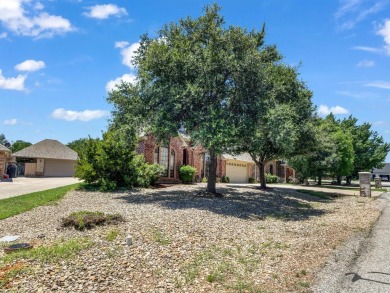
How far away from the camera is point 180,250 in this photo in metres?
7.40

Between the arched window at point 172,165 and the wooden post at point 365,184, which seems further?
the arched window at point 172,165

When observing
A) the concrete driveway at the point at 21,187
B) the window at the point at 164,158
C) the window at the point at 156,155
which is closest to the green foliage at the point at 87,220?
the concrete driveway at the point at 21,187

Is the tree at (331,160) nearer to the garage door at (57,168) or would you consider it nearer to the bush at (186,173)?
the bush at (186,173)

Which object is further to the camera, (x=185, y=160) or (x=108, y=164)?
(x=185, y=160)

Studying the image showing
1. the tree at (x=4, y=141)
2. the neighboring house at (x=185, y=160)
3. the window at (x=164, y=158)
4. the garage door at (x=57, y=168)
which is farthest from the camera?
the tree at (x=4, y=141)

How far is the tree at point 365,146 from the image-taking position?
48406mm

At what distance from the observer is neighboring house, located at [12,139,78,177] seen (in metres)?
39.9

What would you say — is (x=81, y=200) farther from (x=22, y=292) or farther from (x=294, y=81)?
(x=294, y=81)

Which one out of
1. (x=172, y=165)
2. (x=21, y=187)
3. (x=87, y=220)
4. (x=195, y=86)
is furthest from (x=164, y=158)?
(x=87, y=220)

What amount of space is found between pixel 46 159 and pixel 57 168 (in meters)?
2.05

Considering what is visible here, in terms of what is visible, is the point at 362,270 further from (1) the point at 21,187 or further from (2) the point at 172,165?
(2) the point at 172,165

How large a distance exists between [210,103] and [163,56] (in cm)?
306

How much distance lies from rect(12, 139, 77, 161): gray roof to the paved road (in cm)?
3905

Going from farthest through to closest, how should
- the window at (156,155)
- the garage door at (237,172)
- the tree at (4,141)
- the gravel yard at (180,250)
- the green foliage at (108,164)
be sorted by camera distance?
the tree at (4,141) → the garage door at (237,172) → the window at (156,155) → the green foliage at (108,164) → the gravel yard at (180,250)
